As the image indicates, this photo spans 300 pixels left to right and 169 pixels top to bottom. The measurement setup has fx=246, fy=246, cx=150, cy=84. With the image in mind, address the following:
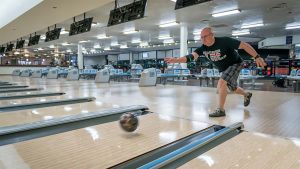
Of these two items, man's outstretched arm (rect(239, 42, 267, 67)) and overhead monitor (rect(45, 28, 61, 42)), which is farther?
overhead monitor (rect(45, 28, 61, 42))

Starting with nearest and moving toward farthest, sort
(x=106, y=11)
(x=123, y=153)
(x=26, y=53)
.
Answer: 1. (x=123, y=153)
2. (x=106, y=11)
3. (x=26, y=53)

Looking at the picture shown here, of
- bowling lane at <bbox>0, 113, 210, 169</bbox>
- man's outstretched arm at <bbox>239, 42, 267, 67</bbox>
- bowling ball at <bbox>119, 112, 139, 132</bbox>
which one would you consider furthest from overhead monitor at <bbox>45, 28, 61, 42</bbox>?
bowling ball at <bbox>119, 112, 139, 132</bbox>

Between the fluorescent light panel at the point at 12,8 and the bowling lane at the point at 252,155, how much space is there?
5.92 metres

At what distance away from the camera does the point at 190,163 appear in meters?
1.50

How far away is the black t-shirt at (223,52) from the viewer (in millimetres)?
2980

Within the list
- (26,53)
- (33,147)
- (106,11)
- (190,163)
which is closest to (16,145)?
(33,147)

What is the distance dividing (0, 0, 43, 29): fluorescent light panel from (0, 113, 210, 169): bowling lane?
508 centimetres

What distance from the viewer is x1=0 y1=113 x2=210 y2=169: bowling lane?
1.59 m

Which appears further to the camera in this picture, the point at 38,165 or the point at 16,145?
the point at 16,145

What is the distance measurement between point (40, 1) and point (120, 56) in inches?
909

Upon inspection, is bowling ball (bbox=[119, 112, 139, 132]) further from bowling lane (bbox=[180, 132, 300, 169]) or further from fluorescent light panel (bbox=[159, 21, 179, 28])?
fluorescent light panel (bbox=[159, 21, 179, 28])

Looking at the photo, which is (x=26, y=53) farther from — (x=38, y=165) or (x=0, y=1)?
(x=38, y=165)

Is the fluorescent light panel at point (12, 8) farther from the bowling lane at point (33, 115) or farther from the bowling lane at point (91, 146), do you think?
the bowling lane at point (91, 146)

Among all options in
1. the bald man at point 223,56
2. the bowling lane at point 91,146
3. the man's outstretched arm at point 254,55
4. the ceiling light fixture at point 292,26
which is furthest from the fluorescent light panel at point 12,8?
the ceiling light fixture at point 292,26
